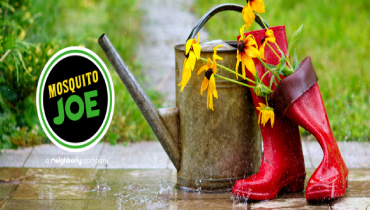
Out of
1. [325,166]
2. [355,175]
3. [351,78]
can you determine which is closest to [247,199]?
[325,166]

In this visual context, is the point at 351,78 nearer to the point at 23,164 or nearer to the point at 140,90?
the point at 140,90

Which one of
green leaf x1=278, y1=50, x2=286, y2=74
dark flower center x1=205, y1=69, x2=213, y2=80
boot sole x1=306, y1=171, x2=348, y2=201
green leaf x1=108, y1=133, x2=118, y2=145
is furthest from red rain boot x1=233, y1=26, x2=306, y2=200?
green leaf x1=108, y1=133, x2=118, y2=145

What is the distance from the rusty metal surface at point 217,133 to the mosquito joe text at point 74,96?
778 mm

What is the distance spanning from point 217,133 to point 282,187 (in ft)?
1.46

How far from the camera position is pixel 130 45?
6.04 m

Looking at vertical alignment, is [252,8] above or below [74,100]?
above

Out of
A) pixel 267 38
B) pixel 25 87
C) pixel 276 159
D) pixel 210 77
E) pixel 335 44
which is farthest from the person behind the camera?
pixel 335 44

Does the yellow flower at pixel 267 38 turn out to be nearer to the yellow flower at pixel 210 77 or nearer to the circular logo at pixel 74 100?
the yellow flower at pixel 210 77

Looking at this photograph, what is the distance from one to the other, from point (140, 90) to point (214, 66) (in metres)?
0.50

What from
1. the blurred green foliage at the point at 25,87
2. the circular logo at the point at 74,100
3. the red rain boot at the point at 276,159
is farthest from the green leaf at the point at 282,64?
the blurred green foliage at the point at 25,87

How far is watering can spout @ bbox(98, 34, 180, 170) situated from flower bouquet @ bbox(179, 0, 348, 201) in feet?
0.92

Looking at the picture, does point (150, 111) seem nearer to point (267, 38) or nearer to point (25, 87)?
point (267, 38)

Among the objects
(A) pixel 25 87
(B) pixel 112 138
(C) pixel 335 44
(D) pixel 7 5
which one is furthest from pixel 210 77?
(C) pixel 335 44

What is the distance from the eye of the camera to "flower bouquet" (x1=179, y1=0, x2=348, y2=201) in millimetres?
2281
